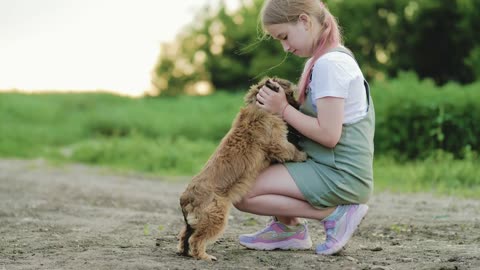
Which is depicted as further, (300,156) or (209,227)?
(300,156)

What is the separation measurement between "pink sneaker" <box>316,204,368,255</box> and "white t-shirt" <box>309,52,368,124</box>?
0.55 metres

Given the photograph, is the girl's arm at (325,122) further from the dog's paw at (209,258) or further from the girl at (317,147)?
the dog's paw at (209,258)

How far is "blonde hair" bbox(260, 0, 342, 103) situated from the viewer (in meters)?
4.19

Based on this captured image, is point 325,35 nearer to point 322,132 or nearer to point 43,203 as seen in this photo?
point 322,132

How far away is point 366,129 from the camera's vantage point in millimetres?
4309

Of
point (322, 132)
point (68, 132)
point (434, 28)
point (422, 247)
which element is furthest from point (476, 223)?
point (434, 28)

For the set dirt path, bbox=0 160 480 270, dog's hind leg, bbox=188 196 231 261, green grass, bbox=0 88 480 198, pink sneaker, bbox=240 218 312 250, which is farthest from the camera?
green grass, bbox=0 88 480 198

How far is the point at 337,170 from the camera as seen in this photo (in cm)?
424

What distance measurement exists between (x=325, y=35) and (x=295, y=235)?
4.34 ft

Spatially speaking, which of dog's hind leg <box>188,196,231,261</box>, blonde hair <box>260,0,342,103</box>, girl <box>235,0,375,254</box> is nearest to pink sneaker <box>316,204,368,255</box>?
girl <box>235,0,375,254</box>

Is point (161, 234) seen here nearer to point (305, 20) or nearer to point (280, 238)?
point (280, 238)

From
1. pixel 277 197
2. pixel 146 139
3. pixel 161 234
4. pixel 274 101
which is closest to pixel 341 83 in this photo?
pixel 274 101

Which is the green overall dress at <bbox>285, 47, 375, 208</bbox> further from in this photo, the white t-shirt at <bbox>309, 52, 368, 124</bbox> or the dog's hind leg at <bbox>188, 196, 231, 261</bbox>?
the dog's hind leg at <bbox>188, 196, 231, 261</bbox>

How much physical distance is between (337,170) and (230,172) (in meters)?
0.67
